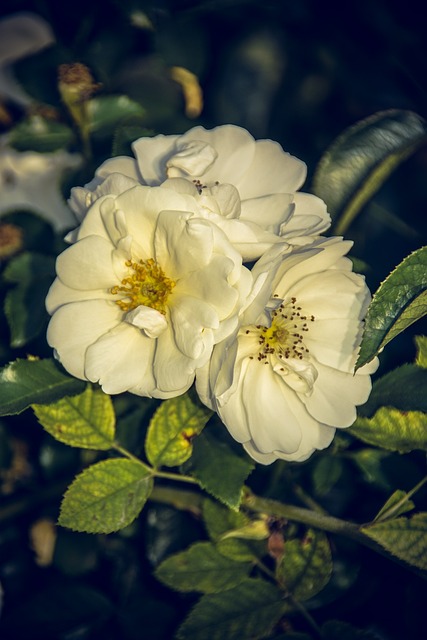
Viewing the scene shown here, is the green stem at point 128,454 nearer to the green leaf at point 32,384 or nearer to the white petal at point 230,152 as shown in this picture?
the green leaf at point 32,384

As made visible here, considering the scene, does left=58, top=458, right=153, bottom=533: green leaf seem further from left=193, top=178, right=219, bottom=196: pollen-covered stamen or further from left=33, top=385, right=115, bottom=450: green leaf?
left=193, top=178, right=219, bottom=196: pollen-covered stamen

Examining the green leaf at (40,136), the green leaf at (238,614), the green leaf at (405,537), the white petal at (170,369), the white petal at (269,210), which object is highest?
the white petal at (269,210)

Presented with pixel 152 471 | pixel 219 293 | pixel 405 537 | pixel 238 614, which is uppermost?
pixel 219 293

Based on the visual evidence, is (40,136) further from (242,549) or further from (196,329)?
(242,549)

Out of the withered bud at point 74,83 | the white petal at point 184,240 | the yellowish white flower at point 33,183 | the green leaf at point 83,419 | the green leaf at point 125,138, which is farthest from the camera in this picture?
the yellowish white flower at point 33,183

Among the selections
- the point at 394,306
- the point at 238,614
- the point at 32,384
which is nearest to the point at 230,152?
the point at 394,306

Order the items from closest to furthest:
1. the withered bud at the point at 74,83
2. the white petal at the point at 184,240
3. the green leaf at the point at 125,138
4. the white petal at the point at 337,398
→ the white petal at the point at 184,240 < the white petal at the point at 337,398 < the green leaf at the point at 125,138 < the withered bud at the point at 74,83

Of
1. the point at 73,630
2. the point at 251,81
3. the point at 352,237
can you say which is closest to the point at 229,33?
the point at 251,81

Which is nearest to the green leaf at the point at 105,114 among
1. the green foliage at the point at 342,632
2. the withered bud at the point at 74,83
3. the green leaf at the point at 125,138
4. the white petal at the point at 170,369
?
the withered bud at the point at 74,83
